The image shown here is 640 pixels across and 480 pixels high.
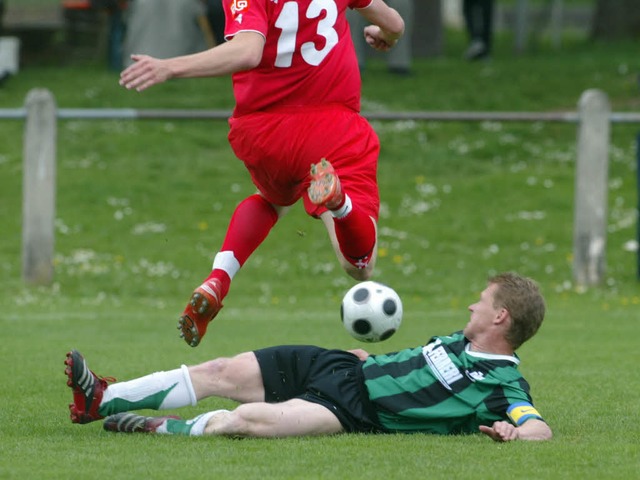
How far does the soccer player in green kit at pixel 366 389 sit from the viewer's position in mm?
6270

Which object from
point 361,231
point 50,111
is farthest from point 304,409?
point 50,111

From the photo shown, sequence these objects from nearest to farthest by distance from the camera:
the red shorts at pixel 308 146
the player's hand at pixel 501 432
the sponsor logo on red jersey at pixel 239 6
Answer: the player's hand at pixel 501 432 < the sponsor logo on red jersey at pixel 239 6 < the red shorts at pixel 308 146

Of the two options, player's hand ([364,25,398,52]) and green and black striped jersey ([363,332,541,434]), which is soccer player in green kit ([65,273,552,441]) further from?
player's hand ([364,25,398,52])

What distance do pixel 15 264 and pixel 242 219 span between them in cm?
760

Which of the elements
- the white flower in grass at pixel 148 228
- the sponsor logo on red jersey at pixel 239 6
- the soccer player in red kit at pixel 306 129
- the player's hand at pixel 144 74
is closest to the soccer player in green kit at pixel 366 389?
the soccer player in red kit at pixel 306 129

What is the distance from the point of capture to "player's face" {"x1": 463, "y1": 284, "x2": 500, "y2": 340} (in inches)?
251

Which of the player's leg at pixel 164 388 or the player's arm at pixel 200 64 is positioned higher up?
the player's arm at pixel 200 64

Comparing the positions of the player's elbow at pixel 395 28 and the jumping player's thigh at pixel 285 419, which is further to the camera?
the player's elbow at pixel 395 28

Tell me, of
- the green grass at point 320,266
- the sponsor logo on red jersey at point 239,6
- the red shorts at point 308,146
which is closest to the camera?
the green grass at point 320,266

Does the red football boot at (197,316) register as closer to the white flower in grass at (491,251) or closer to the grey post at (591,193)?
the grey post at (591,193)

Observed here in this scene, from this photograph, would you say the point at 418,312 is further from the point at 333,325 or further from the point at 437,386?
the point at 437,386

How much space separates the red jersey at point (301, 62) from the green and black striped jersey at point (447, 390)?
1.58m

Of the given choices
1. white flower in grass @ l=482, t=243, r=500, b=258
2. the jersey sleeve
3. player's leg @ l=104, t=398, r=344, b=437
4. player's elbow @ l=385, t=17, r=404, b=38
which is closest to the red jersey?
the jersey sleeve

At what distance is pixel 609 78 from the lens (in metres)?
22.8
